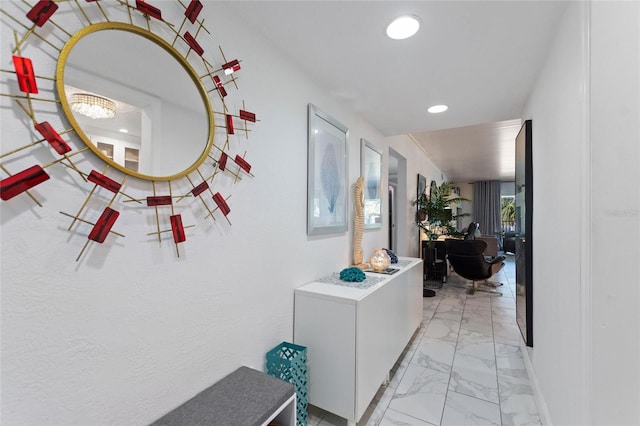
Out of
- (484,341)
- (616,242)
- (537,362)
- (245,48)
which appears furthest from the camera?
(484,341)

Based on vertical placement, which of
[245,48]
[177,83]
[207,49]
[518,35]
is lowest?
[177,83]

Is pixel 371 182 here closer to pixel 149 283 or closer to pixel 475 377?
pixel 475 377

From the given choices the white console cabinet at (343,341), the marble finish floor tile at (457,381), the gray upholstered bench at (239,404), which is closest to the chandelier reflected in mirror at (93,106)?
the gray upholstered bench at (239,404)

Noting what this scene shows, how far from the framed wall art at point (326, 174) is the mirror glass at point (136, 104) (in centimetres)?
82

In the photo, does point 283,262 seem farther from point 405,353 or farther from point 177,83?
point 405,353

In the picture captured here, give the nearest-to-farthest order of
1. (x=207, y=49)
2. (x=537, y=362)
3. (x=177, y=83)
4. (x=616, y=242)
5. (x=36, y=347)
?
(x=36, y=347), (x=616, y=242), (x=177, y=83), (x=207, y=49), (x=537, y=362)

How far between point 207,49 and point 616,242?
1677mm

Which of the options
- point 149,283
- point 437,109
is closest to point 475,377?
point 437,109

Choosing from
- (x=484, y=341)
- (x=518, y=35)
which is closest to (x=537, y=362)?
(x=484, y=341)

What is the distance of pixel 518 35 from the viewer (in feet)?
4.57

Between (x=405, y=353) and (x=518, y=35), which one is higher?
(x=518, y=35)

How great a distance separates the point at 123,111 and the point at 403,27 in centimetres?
133

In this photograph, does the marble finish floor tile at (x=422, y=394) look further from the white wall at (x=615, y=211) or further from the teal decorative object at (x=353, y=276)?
the white wall at (x=615, y=211)

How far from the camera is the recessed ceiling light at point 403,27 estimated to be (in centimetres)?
130
